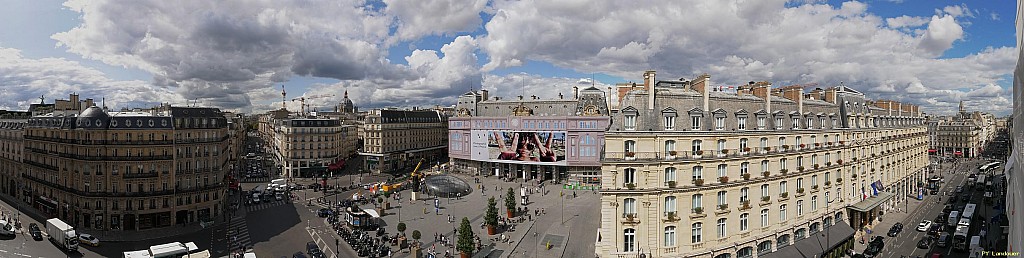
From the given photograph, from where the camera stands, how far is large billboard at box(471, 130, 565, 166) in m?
85.7

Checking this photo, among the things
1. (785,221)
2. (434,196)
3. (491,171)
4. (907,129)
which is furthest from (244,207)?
(907,129)

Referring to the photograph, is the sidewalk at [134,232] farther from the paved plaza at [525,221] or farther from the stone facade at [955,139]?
the stone facade at [955,139]

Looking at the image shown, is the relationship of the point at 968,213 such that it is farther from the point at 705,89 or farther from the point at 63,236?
the point at 63,236

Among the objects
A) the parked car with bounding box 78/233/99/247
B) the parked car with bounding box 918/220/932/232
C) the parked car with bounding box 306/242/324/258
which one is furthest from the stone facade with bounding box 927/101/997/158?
the parked car with bounding box 78/233/99/247

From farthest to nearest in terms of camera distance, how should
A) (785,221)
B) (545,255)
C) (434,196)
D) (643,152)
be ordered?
(434,196) < (545,255) < (785,221) < (643,152)

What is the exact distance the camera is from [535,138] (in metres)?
87.4

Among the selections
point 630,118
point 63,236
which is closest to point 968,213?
point 630,118

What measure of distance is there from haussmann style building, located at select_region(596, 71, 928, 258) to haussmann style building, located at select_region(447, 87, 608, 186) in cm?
3739

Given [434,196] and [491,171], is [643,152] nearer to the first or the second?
[434,196]

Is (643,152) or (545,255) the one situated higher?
(643,152)

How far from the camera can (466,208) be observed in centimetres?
6669

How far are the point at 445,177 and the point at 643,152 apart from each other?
47.5 meters

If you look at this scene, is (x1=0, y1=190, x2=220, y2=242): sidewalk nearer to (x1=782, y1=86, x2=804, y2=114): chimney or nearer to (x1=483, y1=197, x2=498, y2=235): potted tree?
(x1=483, y1=197, x2=498, y2=235): potted tree

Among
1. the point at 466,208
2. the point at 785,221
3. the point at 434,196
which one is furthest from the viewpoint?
the point at 434,196
